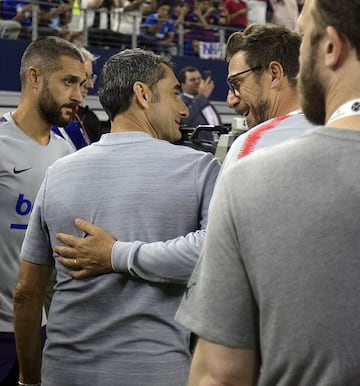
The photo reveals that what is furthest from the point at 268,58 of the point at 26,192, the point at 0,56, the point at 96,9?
the point at 96,9

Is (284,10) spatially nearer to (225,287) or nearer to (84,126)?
(84,126)

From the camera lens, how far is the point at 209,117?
7.09 metres

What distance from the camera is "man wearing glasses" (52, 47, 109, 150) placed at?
3.99m

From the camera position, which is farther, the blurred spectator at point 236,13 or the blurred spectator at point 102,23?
the blurred spectator at point 236,13

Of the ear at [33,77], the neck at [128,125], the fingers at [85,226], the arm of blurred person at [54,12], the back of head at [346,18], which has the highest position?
the back of head at [346,18]

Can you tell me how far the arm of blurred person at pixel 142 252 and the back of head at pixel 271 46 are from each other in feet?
1.26

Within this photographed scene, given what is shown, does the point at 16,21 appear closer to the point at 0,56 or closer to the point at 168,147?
the point at 0,56

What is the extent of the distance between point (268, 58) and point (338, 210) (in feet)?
4.17

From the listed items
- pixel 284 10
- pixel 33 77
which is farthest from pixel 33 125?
pixel 284 10

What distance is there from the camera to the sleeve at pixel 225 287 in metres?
1.18

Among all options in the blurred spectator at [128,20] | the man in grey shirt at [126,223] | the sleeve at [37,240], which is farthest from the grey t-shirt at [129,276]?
the blurred spectator at [128,20]

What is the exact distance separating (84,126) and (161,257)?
294 cm

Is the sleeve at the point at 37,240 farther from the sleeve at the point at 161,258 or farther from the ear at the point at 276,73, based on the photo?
the ear at the point at 276,73

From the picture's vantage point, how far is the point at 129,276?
2.08 meters
